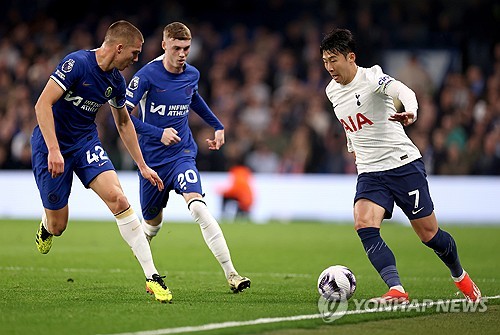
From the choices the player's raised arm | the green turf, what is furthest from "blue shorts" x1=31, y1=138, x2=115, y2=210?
the green turf

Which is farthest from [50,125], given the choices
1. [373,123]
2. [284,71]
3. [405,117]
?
[284,71]

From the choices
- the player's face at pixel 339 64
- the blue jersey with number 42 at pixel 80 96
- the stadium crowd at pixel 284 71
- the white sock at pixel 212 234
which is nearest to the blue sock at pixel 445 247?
the player's face at pixel 339 64

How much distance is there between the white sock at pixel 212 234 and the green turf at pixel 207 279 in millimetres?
305

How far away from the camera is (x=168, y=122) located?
34.5 feet

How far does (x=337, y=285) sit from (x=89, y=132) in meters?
2.82

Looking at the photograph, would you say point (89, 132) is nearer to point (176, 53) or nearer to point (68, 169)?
point (68, 169)

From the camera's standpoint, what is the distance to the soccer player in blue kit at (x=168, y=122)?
1016 centimetres

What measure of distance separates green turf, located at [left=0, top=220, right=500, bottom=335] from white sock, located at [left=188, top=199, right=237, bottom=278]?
0.30 meters

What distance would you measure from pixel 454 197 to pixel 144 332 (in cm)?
1565

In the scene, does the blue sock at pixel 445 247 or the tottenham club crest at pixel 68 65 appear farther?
the blue sock at pixel 445 247

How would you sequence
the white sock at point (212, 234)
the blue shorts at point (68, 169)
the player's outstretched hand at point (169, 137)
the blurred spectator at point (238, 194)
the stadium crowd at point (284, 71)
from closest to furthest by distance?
the blue shorts at point (68, 169)
the white sock at point (212, 234)
the player's outstretched hand at point (169, 137)
the blurred spectator at point (238, 194)
the stadium crowd at point (284, 71)

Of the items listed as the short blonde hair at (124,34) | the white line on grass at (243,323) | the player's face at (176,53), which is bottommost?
the white line on grass at (243,323)

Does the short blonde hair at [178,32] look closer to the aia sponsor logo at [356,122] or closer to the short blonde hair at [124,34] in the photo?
the short blonde hair at [124,34]

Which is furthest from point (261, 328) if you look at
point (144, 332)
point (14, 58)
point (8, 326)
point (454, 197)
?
point (14, 58)
